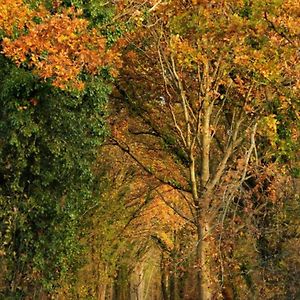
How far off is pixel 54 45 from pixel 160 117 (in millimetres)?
8233

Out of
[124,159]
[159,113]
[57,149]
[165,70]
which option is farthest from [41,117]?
[124,159]

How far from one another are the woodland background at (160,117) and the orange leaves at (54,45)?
0.03 m

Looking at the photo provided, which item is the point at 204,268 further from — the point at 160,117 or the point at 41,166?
the point at 160,117

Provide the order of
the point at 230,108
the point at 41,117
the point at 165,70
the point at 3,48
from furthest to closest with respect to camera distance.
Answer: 1. the point at 230,108
2. the point at 165,70
3. the point at 41,117
4. the point at 3,48

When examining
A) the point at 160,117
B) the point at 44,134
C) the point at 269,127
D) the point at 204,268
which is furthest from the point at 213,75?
the point at 204,268

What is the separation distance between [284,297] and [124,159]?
990cm

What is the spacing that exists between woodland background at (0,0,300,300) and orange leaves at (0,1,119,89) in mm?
28

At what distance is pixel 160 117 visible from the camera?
2073 cm

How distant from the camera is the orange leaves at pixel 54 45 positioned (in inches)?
498

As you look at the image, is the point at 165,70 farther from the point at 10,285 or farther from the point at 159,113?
the point at 10,285

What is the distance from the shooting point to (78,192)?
54.5ft

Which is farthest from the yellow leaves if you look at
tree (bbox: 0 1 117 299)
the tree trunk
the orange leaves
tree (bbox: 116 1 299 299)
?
the orange leaves

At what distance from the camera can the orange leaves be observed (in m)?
12.6

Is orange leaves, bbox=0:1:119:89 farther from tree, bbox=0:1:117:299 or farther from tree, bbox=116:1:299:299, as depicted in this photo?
tree, bbox=116:1:299:299
